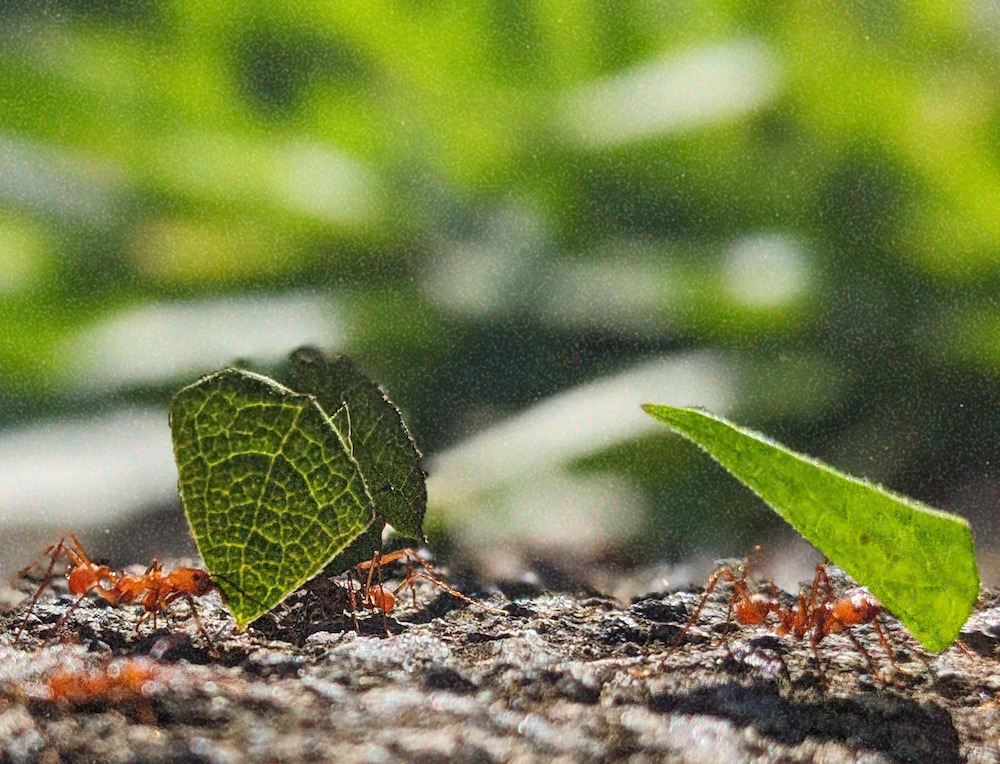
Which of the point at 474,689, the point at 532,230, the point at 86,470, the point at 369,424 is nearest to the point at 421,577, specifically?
the point at 369,424

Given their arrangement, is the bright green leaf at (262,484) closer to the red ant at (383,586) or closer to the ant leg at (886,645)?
the red ant at (383,586)

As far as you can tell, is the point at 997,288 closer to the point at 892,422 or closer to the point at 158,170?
the point at 892,422

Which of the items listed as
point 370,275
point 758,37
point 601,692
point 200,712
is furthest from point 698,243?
point 200,712

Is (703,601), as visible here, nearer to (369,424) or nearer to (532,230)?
(369,424)

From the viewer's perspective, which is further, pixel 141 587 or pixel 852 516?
pixel 141 587

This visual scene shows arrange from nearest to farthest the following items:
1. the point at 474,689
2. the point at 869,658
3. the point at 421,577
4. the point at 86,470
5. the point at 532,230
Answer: the point at 474,689, the point at 869,658, the point at 421,577, the point at 86,470, the point at 532,230

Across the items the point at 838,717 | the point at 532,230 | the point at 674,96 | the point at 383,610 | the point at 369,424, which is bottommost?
the point at 838,717
